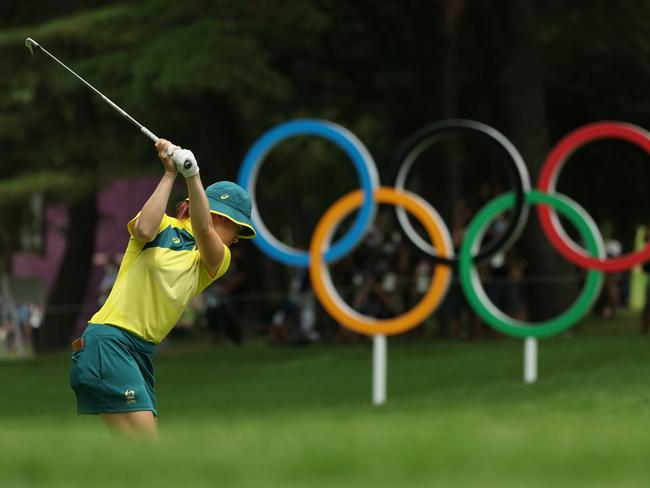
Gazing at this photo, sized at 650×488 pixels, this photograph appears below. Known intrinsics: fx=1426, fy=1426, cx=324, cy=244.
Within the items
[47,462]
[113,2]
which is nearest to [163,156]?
[47,462]

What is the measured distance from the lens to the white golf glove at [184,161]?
655cm

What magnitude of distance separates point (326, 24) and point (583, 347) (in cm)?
602

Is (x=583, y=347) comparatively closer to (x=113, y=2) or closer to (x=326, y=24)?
(x=326, y=24)

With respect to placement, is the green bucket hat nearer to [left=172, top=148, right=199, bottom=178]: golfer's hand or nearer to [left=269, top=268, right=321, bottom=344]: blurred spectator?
[left=172, top=148, right=199, bottom=178]: golfer's hand

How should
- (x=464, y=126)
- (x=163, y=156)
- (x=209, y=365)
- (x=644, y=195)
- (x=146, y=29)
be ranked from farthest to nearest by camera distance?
(x=644, y=195) < (x=209, y=365) < (x=146, y=29) < (x=464, y=126) < (x=163, y=156)

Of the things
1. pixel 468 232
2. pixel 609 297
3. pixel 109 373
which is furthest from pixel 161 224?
pixel 609 297

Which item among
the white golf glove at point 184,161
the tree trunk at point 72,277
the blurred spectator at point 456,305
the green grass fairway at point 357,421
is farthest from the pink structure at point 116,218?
the white golf glove at point 184,161

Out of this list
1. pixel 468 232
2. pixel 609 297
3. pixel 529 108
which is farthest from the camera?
pixel 609 297

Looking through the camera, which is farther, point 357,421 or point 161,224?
point 357,421

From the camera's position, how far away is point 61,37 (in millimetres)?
19875

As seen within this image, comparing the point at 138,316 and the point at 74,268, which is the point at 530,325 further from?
the point at 74,268

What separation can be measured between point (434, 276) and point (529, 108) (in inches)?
216

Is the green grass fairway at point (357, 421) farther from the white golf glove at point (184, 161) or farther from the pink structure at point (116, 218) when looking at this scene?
the pink structure at point (116, 218)

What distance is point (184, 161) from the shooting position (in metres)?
6.55
